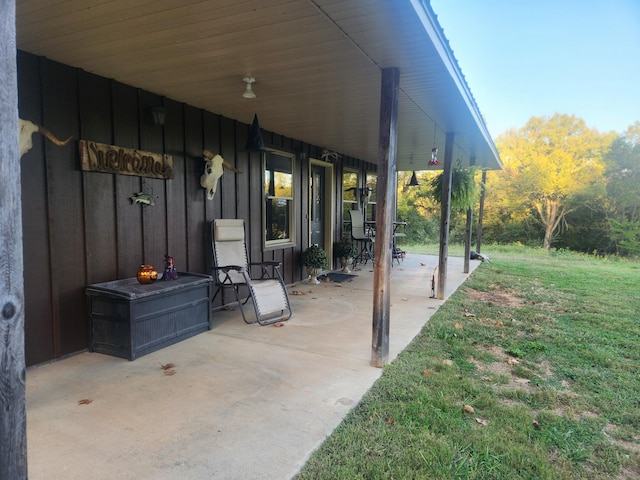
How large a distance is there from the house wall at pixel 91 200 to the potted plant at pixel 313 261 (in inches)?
70.8

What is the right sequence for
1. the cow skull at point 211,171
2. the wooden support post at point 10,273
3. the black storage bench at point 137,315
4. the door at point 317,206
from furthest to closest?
1. the door at point 317,206
2. the cow skull at point 211,171
3. the black storage bench at point 137,315
4. the wooden support post at point 10,273

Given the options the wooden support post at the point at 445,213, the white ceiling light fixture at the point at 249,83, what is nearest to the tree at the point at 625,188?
the wooden support post at the point at 445,213

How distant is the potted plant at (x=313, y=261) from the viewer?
584cm

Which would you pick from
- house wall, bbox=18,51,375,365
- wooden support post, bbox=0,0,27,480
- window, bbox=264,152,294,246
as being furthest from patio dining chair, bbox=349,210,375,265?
wooden support post, bbox=0,0,27,480

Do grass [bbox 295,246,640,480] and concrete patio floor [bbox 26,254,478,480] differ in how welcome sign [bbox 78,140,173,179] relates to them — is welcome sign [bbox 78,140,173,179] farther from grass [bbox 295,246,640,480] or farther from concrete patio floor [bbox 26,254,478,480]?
grass [bbox 295,246,640,480]

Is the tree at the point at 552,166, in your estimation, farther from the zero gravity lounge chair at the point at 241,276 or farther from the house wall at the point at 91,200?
the house wall at the point at 91,200

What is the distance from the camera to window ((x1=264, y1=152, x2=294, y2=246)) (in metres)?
5.34

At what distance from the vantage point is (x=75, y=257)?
294 cm

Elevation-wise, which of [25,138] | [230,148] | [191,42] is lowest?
[25,138]

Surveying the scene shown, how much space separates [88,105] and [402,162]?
24.1 feet

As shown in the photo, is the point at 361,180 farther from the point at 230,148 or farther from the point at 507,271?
the point at 230,148

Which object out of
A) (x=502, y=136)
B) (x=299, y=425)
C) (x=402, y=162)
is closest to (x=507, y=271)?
(x=402, y=162)

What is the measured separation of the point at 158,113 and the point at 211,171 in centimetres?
81

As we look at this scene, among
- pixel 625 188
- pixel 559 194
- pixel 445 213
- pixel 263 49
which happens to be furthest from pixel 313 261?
pixel 625 188
